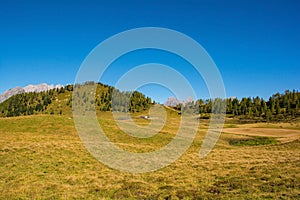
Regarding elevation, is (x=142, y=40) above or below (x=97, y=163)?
above

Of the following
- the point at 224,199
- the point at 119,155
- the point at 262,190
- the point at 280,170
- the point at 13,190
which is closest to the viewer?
the point at 224,199

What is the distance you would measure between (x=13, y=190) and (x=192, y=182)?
1303cm

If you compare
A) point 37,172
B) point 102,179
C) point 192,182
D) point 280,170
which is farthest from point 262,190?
point 37,172

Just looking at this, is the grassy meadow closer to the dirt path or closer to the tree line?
the dirt path

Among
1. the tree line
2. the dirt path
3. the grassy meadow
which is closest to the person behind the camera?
the grassy meadow

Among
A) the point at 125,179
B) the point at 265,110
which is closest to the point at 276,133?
the point at 125,179

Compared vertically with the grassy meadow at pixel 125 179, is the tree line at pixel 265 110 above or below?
above

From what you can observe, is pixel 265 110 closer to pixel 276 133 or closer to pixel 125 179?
pixel 276 133

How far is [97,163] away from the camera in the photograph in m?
26.1

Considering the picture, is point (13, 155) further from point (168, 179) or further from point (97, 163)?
point (168, 179)

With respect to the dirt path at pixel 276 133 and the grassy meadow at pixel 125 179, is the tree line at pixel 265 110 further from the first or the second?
the grassy meadow at pixel 125 179

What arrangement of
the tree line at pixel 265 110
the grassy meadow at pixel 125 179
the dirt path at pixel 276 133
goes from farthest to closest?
the tree line at pixel 265 110 < the dirt path at pixel 276 133 < the grassy meadow at pixel 125 179

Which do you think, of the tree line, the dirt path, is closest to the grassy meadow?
the dirt path

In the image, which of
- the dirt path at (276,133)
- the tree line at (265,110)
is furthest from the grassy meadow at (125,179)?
the tree line at (265,110)
